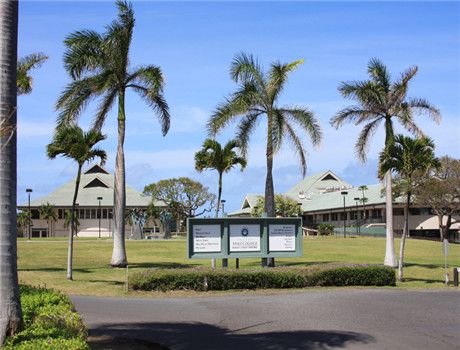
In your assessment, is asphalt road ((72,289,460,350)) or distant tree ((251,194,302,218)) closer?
asphalt road ((72,289,460,350))

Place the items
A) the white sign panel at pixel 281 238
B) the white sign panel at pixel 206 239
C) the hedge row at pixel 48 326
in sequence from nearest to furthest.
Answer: the hedge row at pixel 48 326, the white sign panel at pixel 206 239, the white sign panel at pixel 281 238

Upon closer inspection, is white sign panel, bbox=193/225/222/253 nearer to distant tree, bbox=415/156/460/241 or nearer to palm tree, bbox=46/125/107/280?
palm tree, bbox=46/125/107/280

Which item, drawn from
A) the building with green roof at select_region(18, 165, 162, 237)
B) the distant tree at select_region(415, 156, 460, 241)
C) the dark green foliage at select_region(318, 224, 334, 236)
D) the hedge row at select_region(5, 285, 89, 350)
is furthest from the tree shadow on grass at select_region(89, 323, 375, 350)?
the building with green roof at select_region(18, 165, 162, 237)

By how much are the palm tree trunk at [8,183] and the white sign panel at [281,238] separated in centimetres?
1600

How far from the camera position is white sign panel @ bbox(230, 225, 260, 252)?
75.3 ft

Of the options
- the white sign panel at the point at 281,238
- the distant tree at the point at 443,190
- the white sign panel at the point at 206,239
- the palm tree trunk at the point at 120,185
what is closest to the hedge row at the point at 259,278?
the white sign panel at the point at 206,239

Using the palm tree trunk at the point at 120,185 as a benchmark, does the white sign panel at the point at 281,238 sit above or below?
below

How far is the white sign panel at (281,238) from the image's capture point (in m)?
23.6

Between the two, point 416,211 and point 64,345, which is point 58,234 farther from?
point 64,345

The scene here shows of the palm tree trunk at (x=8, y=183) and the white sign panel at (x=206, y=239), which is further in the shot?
the white sign panel at (x=206, y=239)

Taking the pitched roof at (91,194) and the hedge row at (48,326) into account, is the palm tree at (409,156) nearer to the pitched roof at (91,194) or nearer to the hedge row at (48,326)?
the hedge row at (48,326)

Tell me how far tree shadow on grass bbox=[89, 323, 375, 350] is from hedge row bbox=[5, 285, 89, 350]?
4.48 feet

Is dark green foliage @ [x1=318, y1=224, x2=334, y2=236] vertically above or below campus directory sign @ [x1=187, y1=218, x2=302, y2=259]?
below

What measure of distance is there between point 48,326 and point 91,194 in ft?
244
